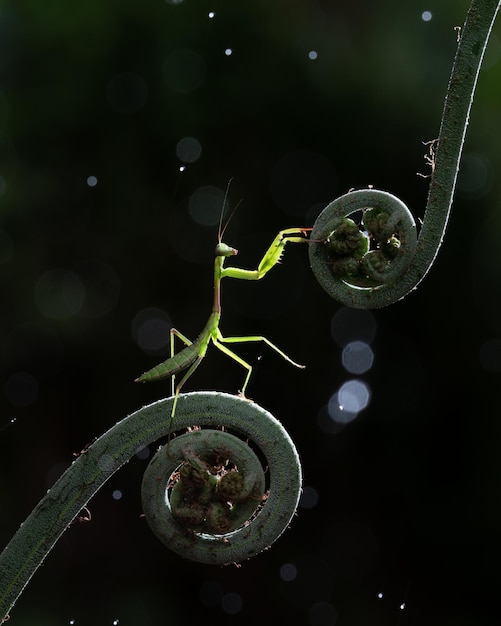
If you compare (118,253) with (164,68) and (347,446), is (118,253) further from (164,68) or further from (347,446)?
(347,446)

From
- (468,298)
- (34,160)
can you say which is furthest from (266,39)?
(468,298)

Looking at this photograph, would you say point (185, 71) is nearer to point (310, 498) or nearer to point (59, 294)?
point (59, 294)

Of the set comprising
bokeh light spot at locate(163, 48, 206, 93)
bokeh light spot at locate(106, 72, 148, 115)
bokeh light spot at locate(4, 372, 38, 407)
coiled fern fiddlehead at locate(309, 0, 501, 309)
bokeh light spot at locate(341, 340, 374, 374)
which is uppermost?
bokeh light spot at locate(163, 48, 206, 93)

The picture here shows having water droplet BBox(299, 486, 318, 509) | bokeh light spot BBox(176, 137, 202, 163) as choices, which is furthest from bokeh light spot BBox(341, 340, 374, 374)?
bokeh light spot BBox(176, 137, 202, 163)

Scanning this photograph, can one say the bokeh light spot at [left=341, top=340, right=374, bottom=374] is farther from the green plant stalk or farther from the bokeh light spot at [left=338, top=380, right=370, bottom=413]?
the green plant stalk

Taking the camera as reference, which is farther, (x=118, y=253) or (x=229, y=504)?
(x=118, y=253)
